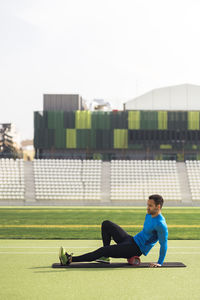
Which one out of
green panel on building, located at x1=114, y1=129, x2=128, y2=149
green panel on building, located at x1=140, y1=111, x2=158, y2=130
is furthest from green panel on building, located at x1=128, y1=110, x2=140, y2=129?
green panel on building, located at x1=114, y1=129, x2=128, y2=149

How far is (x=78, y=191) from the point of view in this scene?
37.9m

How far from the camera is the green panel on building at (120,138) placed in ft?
181

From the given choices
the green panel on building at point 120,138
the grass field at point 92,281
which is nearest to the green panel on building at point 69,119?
the green panel on building at point 120,138

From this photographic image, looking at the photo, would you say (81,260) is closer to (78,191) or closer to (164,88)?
(78,191)

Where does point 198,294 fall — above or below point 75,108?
below

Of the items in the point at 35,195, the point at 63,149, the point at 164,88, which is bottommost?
the point at 35,195

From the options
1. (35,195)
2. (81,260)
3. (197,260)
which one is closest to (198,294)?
(81,260)

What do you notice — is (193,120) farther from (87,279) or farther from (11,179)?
(87,279)

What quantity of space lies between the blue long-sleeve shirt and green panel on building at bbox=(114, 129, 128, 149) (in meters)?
47.7

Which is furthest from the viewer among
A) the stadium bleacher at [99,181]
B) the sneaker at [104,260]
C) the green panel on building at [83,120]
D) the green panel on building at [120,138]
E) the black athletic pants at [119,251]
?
the green panel on building at [83,120]

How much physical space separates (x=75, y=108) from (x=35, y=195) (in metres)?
22.9

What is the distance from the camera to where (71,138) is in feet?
181

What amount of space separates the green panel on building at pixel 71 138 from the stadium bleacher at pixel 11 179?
13.9 metres

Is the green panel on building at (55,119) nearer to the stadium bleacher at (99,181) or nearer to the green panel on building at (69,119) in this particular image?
the green panel on building at (69,119)
